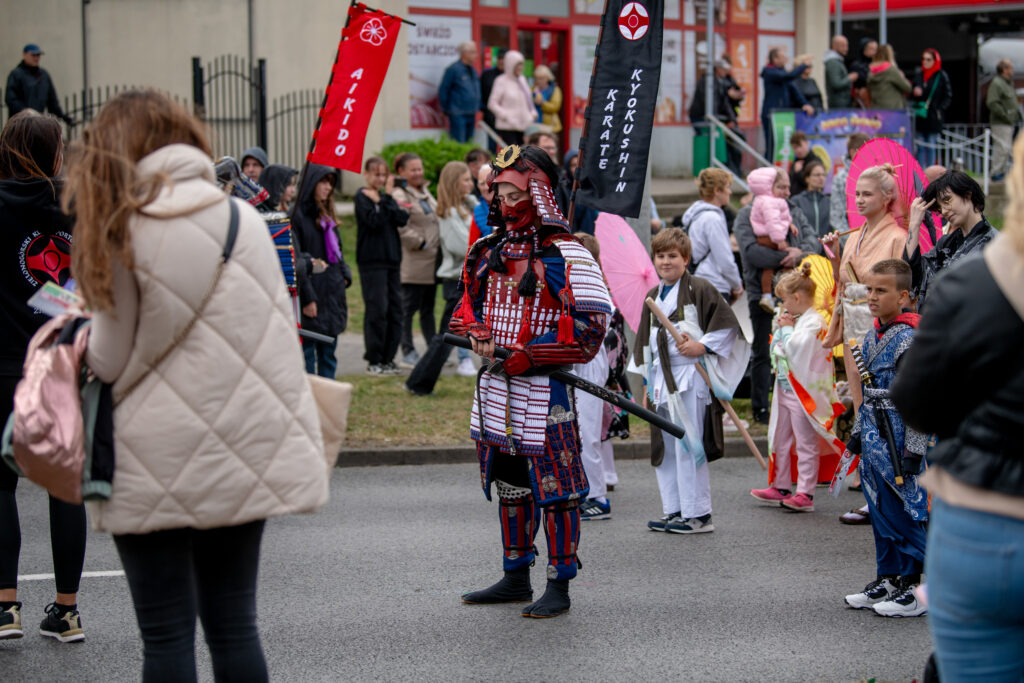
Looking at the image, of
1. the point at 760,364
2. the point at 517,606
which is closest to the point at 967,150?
the point at 760,364

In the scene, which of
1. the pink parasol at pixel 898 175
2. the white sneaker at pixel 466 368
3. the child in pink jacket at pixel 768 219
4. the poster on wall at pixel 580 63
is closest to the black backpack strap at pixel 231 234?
the pink parasol at pixel 898 175

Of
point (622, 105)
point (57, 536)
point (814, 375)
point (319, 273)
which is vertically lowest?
point (57, 536)

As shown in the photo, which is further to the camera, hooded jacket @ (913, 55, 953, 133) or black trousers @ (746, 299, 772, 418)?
hooded jacket @ (913, 55, 953, 133)

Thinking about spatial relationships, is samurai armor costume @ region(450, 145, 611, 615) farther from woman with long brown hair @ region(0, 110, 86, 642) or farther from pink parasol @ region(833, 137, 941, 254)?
pink parasol @ region(833, 137, 941, 254)

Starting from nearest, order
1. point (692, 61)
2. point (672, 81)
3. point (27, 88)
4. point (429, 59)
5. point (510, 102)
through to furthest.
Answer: point (27, 88) < point (510, 102) < point (429, 59) < point (672, 81) < point (692, 61)

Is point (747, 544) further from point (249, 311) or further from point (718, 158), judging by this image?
point (718, 158)

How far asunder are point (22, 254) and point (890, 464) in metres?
3.68

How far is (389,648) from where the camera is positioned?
5.03 m

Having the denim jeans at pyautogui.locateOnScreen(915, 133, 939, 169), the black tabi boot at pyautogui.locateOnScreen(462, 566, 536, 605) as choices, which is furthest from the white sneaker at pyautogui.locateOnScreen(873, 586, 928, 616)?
the denim jeans at pyautogui.locateOnScreen(915, 133, 939, 169)

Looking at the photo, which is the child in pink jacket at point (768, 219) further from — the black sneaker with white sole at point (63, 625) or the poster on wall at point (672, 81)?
the poster on wall at point (672, 81)

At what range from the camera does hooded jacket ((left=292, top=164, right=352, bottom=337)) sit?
377 inches

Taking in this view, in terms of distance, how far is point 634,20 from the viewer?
7.39m

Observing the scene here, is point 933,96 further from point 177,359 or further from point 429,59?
point 177,359

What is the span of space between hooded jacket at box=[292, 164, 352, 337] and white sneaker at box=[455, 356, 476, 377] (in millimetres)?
2064
